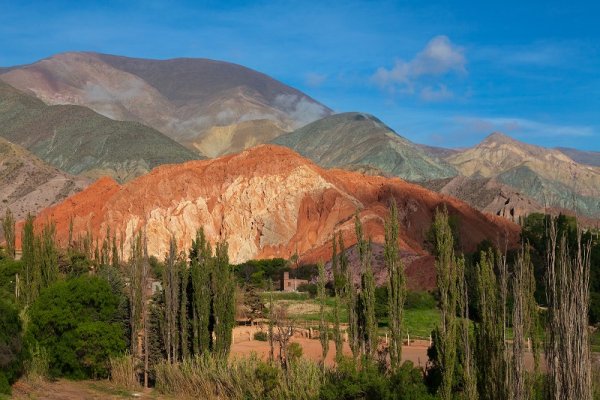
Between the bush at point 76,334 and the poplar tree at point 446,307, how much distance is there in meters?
15.6

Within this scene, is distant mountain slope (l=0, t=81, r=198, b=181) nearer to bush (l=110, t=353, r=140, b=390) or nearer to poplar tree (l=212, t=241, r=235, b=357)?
bush (l=110, t=353, r=140, b=390)

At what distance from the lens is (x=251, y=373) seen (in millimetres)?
23750

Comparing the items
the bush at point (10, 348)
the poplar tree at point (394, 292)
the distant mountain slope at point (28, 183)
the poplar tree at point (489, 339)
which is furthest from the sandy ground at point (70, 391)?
the distant mountain slope at point (28, 183)

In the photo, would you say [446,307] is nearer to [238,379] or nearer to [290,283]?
[238,379]

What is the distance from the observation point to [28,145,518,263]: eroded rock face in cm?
8881

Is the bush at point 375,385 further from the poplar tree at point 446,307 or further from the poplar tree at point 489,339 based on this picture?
the poplar tree at point 489,339

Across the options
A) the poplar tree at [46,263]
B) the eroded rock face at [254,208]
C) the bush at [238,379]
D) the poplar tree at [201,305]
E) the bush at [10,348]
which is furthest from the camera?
the eroded rock face at [254,208]

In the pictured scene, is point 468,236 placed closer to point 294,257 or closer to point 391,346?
point 294,257

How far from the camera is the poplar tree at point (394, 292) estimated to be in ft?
70.0

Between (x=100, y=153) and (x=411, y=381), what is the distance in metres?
166

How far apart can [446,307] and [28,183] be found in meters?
109

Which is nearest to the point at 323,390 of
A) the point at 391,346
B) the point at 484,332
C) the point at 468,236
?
the point at 391,346

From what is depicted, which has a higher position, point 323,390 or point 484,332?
point 484,332

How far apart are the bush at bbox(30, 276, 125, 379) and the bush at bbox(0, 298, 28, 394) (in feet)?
5.89
